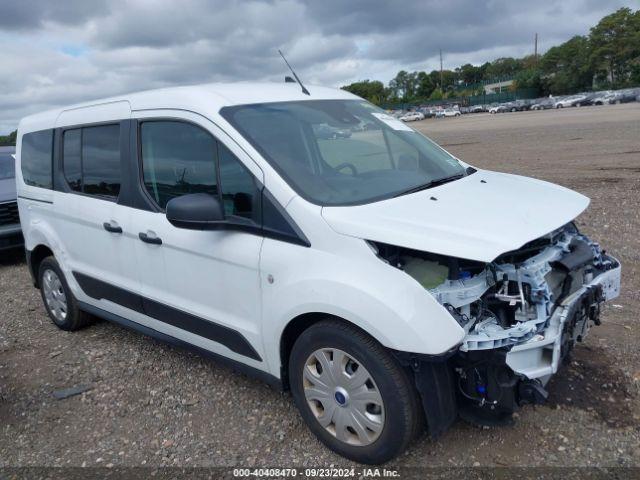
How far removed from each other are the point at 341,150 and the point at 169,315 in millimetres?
1561

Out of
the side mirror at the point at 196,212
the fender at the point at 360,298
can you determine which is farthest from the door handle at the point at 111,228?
the fender at the point at 360,298

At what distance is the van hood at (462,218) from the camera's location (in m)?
2.60

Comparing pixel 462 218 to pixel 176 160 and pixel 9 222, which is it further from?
pixel 9 222

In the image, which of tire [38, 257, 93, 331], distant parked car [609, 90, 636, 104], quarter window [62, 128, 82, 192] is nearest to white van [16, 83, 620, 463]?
quarter window [62, 128, 82, 192]

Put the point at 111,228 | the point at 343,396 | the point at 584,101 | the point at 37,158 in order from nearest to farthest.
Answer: the point at 343,396, the point at 111,228, the point at 37,158, the point at 584,101

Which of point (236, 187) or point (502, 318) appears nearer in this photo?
point (502, 318)

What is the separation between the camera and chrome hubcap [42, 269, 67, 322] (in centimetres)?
510

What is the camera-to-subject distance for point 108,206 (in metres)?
4.10

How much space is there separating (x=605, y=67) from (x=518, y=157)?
81069 millimetres

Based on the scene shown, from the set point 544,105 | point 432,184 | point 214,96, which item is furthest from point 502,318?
point 544,105

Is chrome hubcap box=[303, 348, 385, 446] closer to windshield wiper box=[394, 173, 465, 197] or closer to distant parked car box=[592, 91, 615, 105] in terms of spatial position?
windshield wiper box=[394, 173, 465, 197]

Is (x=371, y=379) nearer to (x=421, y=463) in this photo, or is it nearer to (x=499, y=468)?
(x=421, y=463)

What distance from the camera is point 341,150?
12.1 feet

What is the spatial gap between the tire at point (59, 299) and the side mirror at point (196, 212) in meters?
2.30
